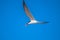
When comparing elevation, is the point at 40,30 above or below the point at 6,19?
below

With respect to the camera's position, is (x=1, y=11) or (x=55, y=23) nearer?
(x=55, y=23)

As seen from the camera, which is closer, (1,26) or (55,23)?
(55,23)

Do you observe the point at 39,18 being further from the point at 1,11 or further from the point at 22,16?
the point at 1,11

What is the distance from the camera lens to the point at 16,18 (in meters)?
1.42

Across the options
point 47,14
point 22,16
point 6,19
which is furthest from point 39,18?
point 6,19

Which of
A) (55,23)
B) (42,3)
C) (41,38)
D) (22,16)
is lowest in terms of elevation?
(41,38)

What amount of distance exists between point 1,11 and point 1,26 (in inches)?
8.1

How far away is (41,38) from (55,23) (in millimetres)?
265

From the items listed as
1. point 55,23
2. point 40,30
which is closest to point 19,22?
point 40,30

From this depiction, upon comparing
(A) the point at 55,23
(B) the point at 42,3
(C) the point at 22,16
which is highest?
(B) the point at 42,3

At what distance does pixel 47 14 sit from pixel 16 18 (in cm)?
41

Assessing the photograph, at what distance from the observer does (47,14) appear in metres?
1.38

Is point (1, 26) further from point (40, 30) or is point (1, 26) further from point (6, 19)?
point (40, 30)

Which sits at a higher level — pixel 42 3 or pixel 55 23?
pixel 42 3
